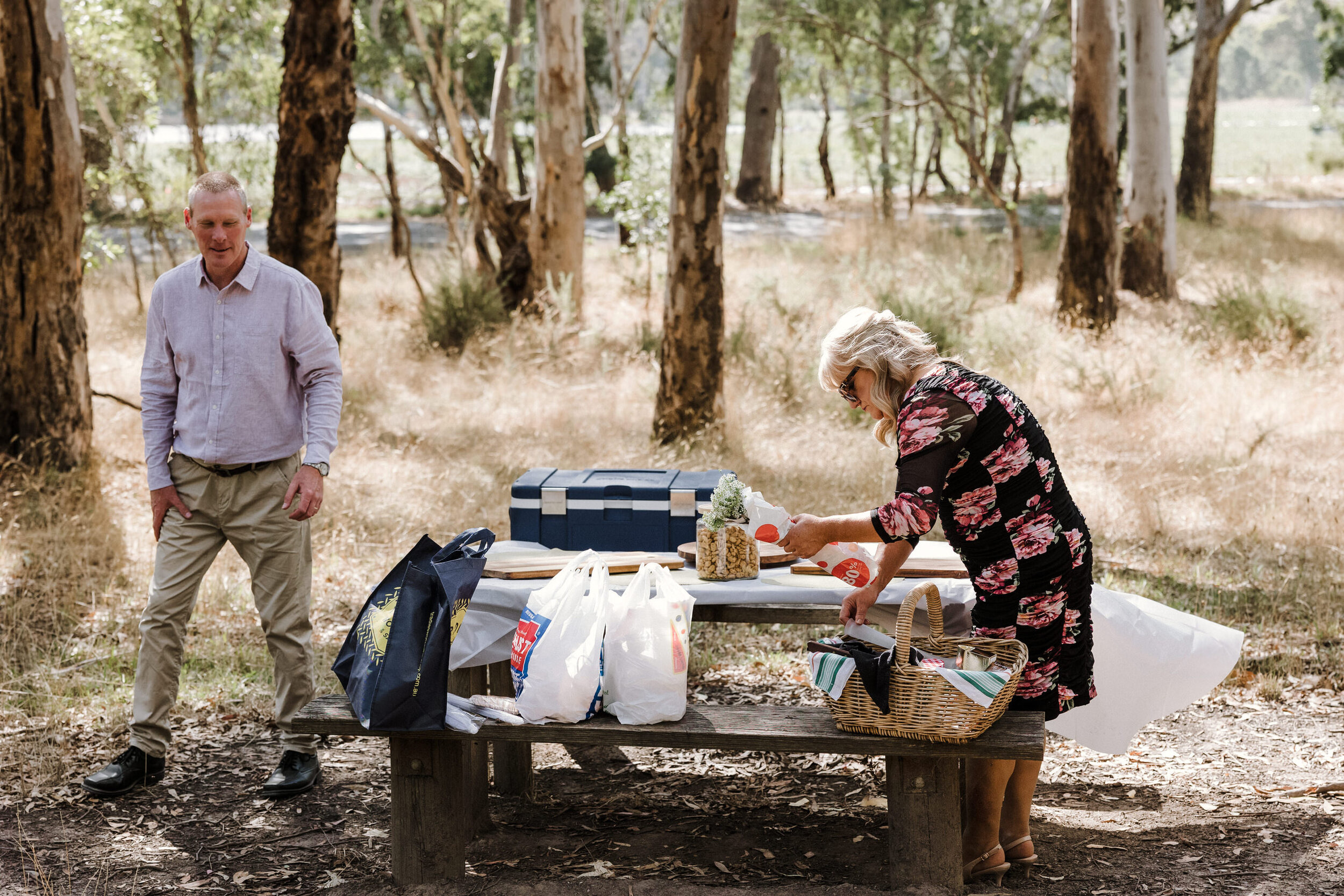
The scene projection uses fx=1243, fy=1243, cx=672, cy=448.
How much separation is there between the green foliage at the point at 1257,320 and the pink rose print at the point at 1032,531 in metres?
9.38

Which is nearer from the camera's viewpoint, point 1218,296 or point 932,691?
point 932,691

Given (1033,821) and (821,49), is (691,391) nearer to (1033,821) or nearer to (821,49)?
(1033,821)

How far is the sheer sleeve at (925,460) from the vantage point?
3186 mm

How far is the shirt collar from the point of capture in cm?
422

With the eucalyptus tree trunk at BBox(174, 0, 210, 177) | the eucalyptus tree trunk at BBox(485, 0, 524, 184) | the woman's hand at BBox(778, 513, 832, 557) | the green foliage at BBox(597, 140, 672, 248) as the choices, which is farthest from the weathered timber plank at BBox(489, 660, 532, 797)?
→ the eucalyptus tree trunk at BBox(485, 0, 524, 184)

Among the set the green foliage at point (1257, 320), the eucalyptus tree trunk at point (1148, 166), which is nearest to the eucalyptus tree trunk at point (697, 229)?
the green foliage at point (1257, 320)

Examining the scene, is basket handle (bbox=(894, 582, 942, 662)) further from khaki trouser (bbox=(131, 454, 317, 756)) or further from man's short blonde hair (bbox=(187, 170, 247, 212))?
man's short blonde hair (bbox=(187, 170, 247, 212))

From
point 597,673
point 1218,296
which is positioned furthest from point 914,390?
point 1218,296

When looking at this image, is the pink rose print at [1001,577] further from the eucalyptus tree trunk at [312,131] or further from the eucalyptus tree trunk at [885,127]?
the eucalyptus tree trunk at [885,127]

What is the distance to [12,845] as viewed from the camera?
395 centimetres

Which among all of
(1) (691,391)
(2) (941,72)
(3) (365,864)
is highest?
(2) (941,72)

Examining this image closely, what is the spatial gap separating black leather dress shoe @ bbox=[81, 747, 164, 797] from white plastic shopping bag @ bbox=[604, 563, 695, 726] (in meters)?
1.98

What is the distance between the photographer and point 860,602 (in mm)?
3488

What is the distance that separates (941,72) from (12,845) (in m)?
30.5
